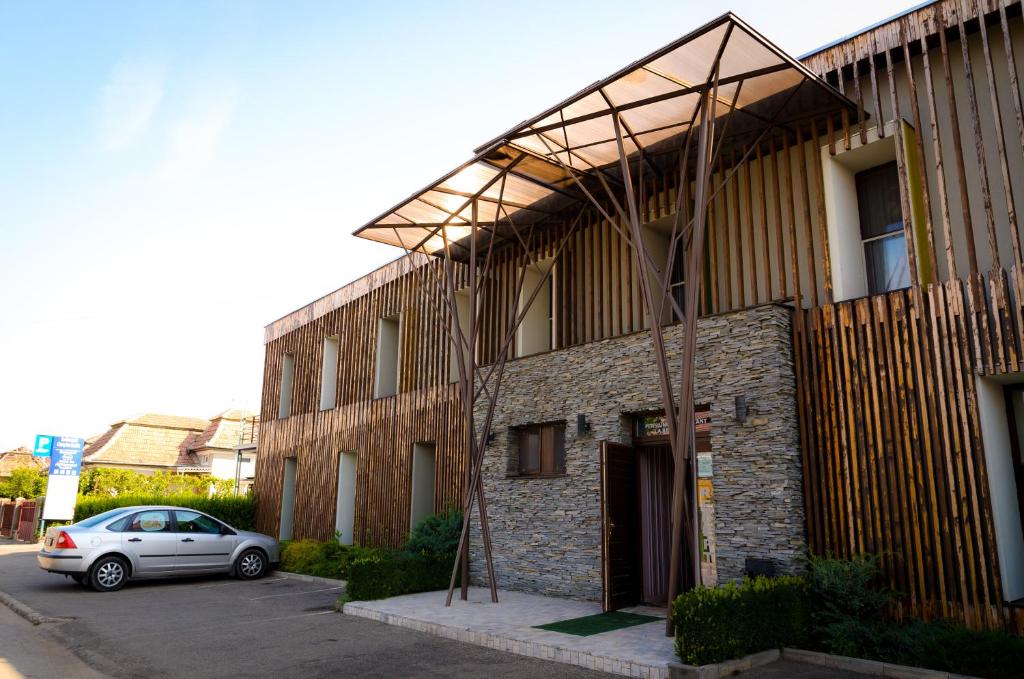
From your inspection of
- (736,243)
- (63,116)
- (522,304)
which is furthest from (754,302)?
(63,116)

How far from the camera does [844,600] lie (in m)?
7.23

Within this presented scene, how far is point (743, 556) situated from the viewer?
8.27m

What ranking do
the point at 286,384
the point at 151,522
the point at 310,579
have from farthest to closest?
1. the point at 286,384
2. the point at 310,579
3. the point at 151,522

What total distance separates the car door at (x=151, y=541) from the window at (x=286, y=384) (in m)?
8.00

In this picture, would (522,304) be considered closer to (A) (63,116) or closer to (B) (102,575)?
(A) (63,116)

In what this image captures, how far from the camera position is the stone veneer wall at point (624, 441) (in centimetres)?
827

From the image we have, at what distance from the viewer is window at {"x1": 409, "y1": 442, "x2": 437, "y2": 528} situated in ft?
50.2

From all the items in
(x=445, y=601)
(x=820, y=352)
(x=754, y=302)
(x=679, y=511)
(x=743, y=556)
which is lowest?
(x=445, y=601)

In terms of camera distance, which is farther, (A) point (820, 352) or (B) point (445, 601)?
(B) point (445, 601)

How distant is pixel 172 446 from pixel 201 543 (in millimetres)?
34347

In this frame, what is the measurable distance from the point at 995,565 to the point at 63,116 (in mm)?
12457

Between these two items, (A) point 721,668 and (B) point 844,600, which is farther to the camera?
(B) point 844,600

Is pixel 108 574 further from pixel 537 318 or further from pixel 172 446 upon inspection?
pixel 172 446

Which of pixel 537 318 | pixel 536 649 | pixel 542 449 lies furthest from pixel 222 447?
pixel 536 649
